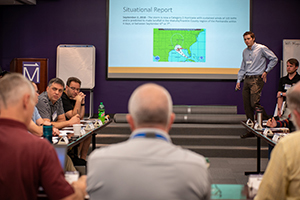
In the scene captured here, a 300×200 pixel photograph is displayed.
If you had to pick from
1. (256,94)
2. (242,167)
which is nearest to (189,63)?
(256,94)

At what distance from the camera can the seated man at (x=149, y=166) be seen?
0.98 m

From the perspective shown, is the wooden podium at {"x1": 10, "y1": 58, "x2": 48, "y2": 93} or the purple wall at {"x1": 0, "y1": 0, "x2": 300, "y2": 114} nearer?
the wooden podium at {"x1": 10, "y1": 58, "x2": 48, "y2": 93}

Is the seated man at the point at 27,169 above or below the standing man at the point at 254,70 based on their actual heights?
below

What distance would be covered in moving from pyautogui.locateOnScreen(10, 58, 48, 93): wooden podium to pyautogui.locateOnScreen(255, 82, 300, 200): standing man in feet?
21.5

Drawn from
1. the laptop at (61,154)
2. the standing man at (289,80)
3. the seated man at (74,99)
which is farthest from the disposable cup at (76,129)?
the standing man at (289,80)

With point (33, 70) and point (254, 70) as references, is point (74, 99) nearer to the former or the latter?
point (33, 70)

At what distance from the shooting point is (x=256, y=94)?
5441 millimetres

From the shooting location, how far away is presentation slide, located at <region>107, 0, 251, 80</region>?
717 cm

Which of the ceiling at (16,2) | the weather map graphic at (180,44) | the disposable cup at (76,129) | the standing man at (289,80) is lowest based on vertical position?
the disposable cup at (76,129)

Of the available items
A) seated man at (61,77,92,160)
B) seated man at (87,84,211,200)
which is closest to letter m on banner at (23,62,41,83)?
seated man at (61,77,92,160)

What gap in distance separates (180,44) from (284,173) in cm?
619

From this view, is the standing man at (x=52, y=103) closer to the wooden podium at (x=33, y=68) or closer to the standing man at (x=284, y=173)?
the standing man at (x=284, y=173)

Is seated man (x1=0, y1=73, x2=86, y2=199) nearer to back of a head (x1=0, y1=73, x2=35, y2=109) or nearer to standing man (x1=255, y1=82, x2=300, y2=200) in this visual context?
back of a head (x1=0, y1=73, x2=35, y2=109)

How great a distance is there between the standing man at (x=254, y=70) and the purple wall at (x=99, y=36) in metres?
1.73
